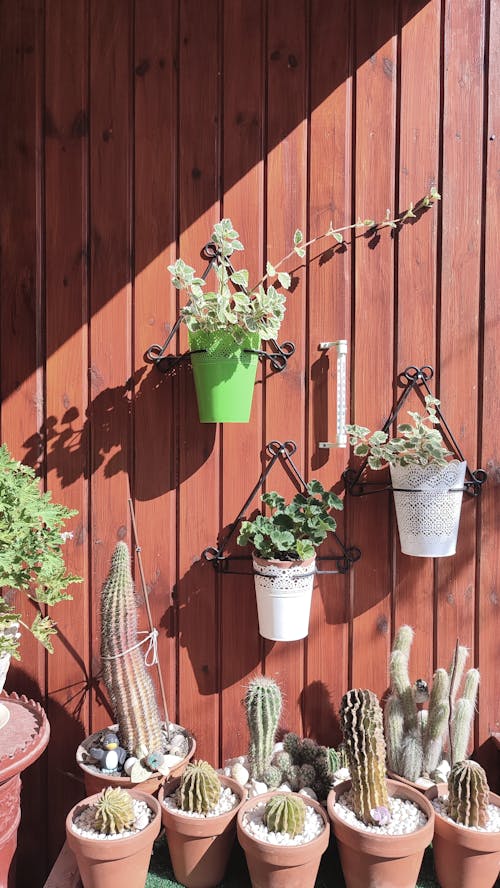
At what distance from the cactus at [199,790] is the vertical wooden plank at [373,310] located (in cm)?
53

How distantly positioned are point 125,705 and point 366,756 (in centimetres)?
62

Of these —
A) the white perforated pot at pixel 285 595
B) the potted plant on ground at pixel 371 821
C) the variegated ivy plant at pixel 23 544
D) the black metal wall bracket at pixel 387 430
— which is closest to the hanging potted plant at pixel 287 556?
the white perforated pot at pixel 285 595

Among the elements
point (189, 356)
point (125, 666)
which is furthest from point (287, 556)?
point (189, 356)

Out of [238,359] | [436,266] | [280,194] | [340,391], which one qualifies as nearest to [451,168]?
[436,266]

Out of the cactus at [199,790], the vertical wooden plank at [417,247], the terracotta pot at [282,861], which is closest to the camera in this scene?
the terracotta pot at [282,861]

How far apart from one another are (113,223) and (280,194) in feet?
1.65

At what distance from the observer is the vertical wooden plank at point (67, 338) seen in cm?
170

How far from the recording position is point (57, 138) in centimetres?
171

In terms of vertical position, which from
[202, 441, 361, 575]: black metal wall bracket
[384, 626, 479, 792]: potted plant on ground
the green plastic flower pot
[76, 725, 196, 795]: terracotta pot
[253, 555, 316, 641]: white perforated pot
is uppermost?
the green plastic flower pot

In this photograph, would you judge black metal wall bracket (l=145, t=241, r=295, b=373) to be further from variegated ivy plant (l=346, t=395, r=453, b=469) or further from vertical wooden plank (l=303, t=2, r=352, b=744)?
variegated ivy plant (l=346, t=395, r=453, b=469)

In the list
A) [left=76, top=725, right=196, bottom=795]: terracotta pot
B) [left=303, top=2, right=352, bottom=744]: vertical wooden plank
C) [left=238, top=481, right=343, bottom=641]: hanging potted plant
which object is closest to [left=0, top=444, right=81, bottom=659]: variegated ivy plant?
[left=76, top=725, right=196, bottom=795]: terracotta pot

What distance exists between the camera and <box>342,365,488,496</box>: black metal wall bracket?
1660 millimetres

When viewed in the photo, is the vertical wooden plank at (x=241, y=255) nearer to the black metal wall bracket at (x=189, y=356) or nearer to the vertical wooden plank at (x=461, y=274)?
the black metal wall bracket at (x=189, y=356)

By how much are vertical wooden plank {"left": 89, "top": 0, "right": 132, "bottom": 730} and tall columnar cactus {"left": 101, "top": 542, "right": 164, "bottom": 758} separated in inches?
9.3
